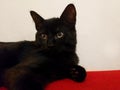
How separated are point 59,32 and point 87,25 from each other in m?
0.34

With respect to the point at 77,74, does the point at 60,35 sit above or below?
above

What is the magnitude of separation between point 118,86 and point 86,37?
54 centimetres

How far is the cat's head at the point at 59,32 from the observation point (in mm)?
1257

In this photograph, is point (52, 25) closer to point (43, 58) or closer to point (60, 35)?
point (60, 35)

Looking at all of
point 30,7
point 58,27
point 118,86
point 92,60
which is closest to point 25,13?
point 30,7

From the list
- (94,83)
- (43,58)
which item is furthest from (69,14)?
(94,83)

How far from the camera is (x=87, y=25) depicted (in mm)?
1570

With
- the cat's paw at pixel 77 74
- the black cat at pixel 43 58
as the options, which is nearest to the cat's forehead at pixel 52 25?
the black cat at pixel 43 58

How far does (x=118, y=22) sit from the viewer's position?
5.04 feet

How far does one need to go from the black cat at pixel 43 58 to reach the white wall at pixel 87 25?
0.22m

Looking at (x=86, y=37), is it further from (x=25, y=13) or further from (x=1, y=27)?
(x=1, y=27)

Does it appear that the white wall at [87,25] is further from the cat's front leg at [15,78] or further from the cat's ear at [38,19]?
the cat's front leg at [15,78]

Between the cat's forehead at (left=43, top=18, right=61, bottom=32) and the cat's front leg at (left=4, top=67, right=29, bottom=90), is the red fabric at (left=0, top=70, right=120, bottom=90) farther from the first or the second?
the cat's forehead at (left=43, top=18, right=61, bottom=32)

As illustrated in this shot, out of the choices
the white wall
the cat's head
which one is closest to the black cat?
the cat's head
